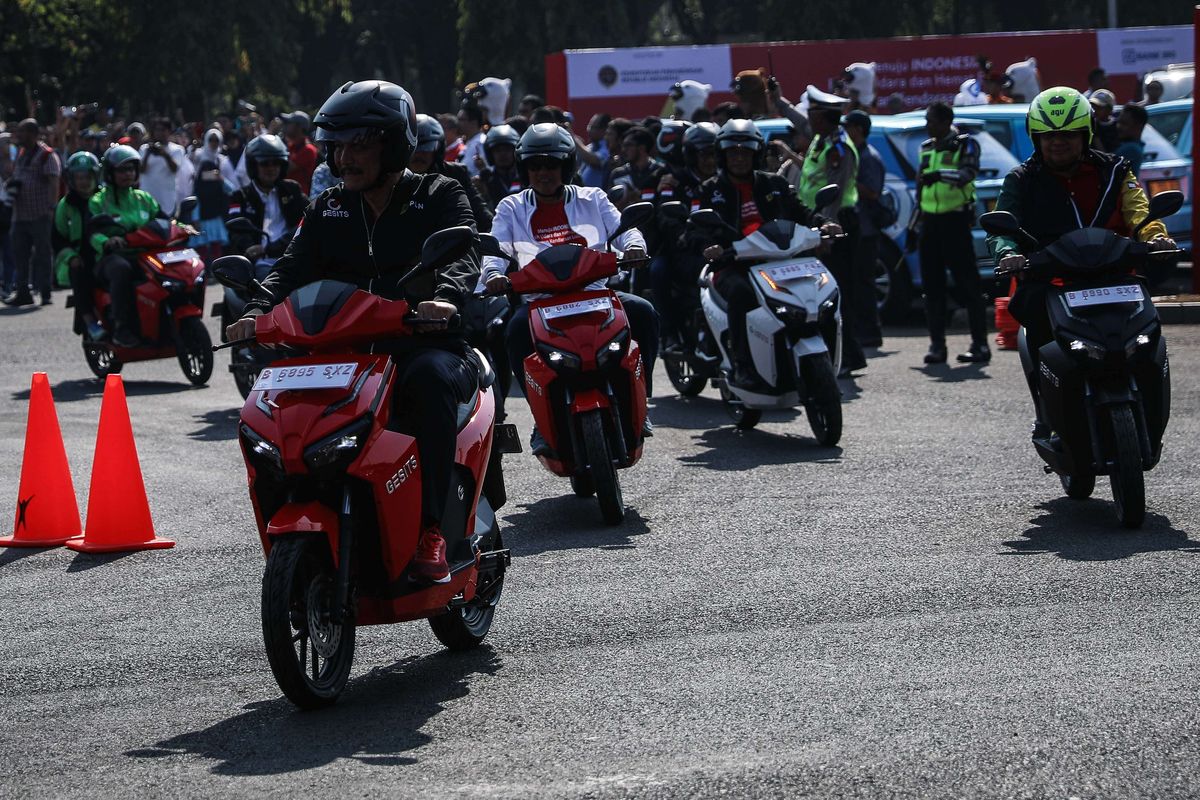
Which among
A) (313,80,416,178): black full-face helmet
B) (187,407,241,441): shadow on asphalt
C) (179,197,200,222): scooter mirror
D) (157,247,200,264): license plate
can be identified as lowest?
(187,407,241,441): shadow on asphalt

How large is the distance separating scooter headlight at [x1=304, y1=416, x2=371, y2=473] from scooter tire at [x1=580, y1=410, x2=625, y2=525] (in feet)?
11.7

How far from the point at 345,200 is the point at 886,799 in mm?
2872

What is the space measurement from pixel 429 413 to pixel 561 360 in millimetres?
3432

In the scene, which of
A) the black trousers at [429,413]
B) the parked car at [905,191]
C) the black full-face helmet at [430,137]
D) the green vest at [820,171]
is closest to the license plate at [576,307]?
the black full-face helmet at [430,137]

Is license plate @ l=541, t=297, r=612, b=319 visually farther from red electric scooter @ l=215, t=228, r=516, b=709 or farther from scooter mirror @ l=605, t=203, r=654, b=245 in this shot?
red electric scooter @ l=215, t=228, r=516, b=709

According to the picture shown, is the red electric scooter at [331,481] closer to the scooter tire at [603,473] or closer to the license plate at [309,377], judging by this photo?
the license plate at [309,377]

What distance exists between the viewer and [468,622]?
687 centimetres

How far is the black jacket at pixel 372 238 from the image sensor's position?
6.68 m

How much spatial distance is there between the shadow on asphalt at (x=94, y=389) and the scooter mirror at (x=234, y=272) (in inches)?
373

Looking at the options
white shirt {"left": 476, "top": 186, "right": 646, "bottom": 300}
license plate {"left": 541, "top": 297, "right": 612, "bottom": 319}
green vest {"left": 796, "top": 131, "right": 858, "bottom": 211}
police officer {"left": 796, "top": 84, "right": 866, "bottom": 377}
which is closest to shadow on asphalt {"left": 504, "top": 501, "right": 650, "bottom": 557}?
license plate {"left": 541, "top": 297, "right": 612, "bottom": 319}

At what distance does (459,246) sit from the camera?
20.2ft

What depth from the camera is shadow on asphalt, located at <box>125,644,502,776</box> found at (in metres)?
5.54

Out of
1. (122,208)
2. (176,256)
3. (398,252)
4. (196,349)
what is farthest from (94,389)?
(398,252)

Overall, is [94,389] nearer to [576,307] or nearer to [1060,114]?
[576,307]
